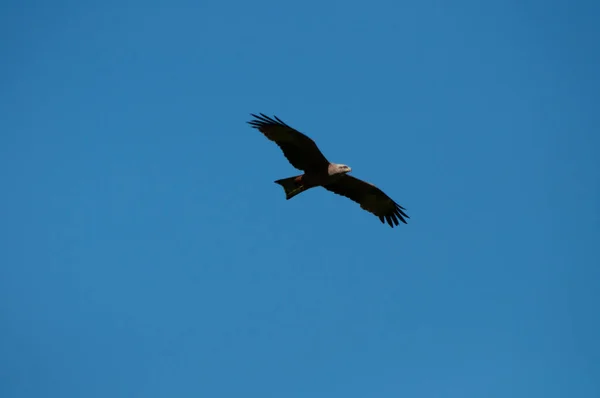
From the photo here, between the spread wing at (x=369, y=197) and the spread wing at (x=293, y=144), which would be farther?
the spread wing at (x=369, y=197)

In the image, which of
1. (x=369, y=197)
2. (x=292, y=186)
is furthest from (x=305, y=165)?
(x=369, y=197)

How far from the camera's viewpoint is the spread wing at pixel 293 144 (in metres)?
17.6

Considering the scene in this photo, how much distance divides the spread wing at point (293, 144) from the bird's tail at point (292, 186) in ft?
1.03

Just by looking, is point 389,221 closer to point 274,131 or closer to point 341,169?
point 341,169

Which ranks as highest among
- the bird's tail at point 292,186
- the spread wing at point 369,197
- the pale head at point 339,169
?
the spread wing at point 369,197

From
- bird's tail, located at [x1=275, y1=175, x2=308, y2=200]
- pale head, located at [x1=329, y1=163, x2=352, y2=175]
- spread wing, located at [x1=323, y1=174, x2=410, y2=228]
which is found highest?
spread wing, located at [x1=323, y1=174, x2=410, y2=228]

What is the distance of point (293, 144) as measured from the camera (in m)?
17.9

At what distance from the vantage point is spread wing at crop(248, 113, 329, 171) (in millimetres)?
17562

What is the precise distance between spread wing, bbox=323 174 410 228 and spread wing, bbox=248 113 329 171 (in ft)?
4.80

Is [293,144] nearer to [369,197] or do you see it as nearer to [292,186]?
[292,186]

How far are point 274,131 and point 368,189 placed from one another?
3.63 metres

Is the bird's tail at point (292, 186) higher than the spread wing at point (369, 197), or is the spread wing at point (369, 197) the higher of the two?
the spread wing at point (369, 197)

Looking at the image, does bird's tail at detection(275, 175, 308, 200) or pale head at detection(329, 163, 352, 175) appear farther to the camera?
bird's tail at detection(275, 175, 308, 200)

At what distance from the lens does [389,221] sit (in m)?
21.0
